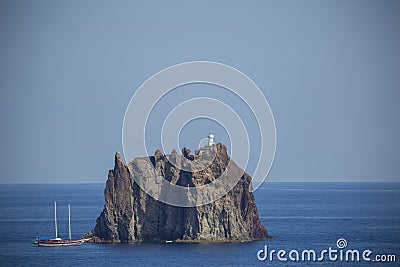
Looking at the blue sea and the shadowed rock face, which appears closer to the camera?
the blue sea

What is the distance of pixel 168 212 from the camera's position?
4493 inches

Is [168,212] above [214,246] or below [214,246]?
above

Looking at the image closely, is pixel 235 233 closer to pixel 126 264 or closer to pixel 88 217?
pixel 126 264

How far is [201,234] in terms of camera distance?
111812 mm

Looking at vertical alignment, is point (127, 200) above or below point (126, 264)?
above

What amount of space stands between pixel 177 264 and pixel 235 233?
1627 centimetres

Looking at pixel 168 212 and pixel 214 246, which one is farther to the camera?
pixel 168 212

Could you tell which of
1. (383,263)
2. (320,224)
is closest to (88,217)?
(320,224)

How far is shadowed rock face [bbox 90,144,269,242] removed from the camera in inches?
4432

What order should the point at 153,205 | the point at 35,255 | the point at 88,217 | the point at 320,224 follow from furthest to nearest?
the point at 88,217
the point at 320,224
the point at 153,205
the point at 35,255

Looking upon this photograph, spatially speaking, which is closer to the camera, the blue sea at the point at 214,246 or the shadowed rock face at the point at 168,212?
the blue sea at the point at 214,246

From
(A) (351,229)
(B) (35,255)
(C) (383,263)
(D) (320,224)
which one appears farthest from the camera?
(D) (320,224)

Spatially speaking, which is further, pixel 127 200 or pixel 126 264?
pixel 127 200

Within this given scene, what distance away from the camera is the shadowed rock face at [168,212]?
113 meters
